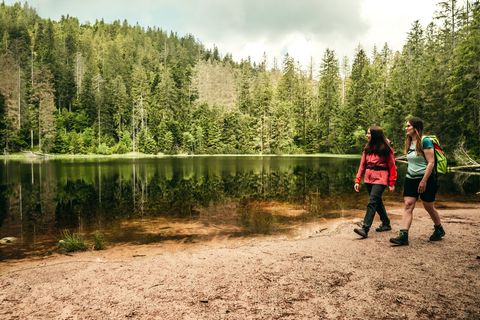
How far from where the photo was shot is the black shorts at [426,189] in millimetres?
6457

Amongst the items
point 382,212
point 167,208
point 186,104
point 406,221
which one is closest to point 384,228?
point 382,212

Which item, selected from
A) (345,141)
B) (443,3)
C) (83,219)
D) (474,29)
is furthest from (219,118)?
(83,219)

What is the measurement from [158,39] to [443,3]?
125486mm

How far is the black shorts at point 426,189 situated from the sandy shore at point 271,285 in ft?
3.23

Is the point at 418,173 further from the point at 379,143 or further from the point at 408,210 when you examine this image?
the point at 379,143

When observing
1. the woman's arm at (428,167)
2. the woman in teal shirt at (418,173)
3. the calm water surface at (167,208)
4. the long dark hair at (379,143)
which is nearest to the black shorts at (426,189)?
the woman in teal shirt at (418,173)

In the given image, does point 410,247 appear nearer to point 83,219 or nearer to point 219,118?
point 83,219

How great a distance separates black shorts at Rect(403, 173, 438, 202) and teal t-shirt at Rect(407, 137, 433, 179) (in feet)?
0.38

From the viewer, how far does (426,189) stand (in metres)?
6.51

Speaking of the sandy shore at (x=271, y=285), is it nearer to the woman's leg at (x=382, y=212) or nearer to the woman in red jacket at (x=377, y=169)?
the woman in red jacket at (x=377, y=169)

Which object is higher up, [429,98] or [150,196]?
[429,98]

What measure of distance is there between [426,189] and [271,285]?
3737 mm

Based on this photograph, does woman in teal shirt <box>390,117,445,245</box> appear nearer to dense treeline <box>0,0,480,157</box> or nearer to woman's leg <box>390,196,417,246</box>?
woman's leg <box>390,196,417,246</box>

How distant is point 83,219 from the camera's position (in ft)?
43.2
